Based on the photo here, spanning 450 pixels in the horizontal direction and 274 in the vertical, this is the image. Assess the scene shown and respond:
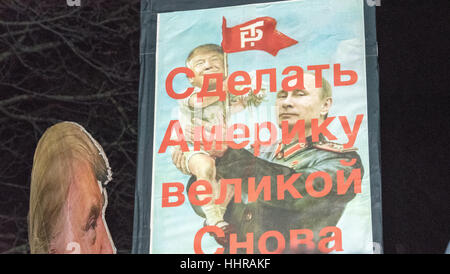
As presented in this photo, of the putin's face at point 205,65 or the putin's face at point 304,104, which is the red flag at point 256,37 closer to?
the putin's face at point 205,65

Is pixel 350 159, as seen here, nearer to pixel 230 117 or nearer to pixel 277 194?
pixel 277 194

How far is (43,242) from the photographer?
463cm

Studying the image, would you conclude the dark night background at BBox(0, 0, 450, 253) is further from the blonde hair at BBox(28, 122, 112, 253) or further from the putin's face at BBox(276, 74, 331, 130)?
the putin's face at BBox(276, 74, 331, 130)

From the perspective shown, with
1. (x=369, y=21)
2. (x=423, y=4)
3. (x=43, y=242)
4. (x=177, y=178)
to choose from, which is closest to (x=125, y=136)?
(x=177, y=178)

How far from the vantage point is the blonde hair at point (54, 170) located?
4660 millimetres

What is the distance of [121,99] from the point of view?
4797mm

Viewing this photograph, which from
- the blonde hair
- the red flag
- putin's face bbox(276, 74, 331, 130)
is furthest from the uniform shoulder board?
the blonde hair

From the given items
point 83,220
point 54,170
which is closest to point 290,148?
point 83,220

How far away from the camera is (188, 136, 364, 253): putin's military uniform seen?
14.3 feet

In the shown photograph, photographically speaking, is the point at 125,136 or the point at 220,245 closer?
the point at 220,245

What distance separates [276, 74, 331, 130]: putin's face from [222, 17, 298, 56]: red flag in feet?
0.84

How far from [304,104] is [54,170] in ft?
5.01
